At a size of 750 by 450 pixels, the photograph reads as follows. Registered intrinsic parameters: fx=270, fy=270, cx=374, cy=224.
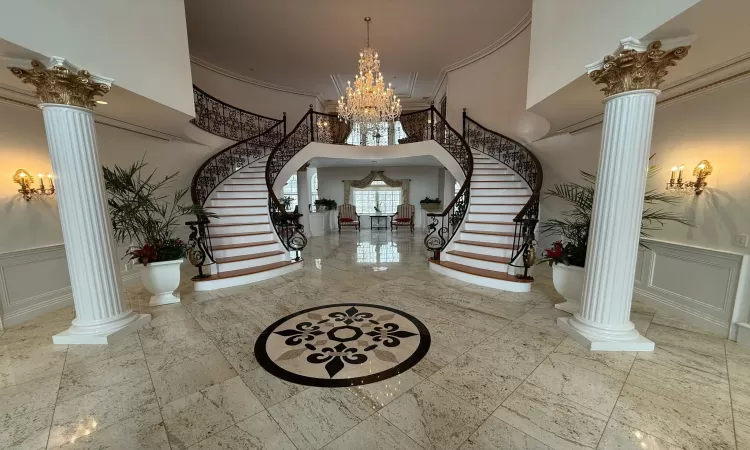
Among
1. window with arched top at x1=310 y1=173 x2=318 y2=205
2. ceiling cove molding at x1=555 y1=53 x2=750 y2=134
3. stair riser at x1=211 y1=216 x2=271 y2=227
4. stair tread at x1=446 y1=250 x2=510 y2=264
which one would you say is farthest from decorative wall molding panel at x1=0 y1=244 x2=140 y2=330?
window with arched top at x1=310 y1=173 x2=318 y2=205

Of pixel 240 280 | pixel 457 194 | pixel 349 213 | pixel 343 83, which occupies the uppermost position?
pixel 343 83

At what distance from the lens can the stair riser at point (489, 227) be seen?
5.11 m

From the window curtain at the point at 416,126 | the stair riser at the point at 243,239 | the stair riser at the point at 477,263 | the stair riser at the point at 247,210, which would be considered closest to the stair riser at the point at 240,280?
the stair riser at the point at 243,239

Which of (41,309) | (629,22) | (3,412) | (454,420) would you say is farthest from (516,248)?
(41,309)

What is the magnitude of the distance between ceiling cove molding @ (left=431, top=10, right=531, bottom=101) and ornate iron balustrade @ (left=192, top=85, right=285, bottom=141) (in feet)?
17.4

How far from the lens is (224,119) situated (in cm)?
733

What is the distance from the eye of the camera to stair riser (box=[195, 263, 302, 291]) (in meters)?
4.16

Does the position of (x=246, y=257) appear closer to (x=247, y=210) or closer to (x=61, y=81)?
(x=247, y=210)

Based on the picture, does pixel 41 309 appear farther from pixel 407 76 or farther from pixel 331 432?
pixel 407 76

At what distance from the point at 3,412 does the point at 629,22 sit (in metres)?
5.32

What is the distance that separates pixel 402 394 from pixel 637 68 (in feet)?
10.4

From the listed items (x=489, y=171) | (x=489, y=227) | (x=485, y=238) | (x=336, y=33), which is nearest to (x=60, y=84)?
(x=336, y=33)

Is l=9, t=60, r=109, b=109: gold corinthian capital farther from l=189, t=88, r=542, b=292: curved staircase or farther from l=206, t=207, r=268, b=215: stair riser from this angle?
l=206, t=207, r=268, b=215: stair riser

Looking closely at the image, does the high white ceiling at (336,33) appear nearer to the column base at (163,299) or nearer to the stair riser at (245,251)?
the stair riser at (245,251)
